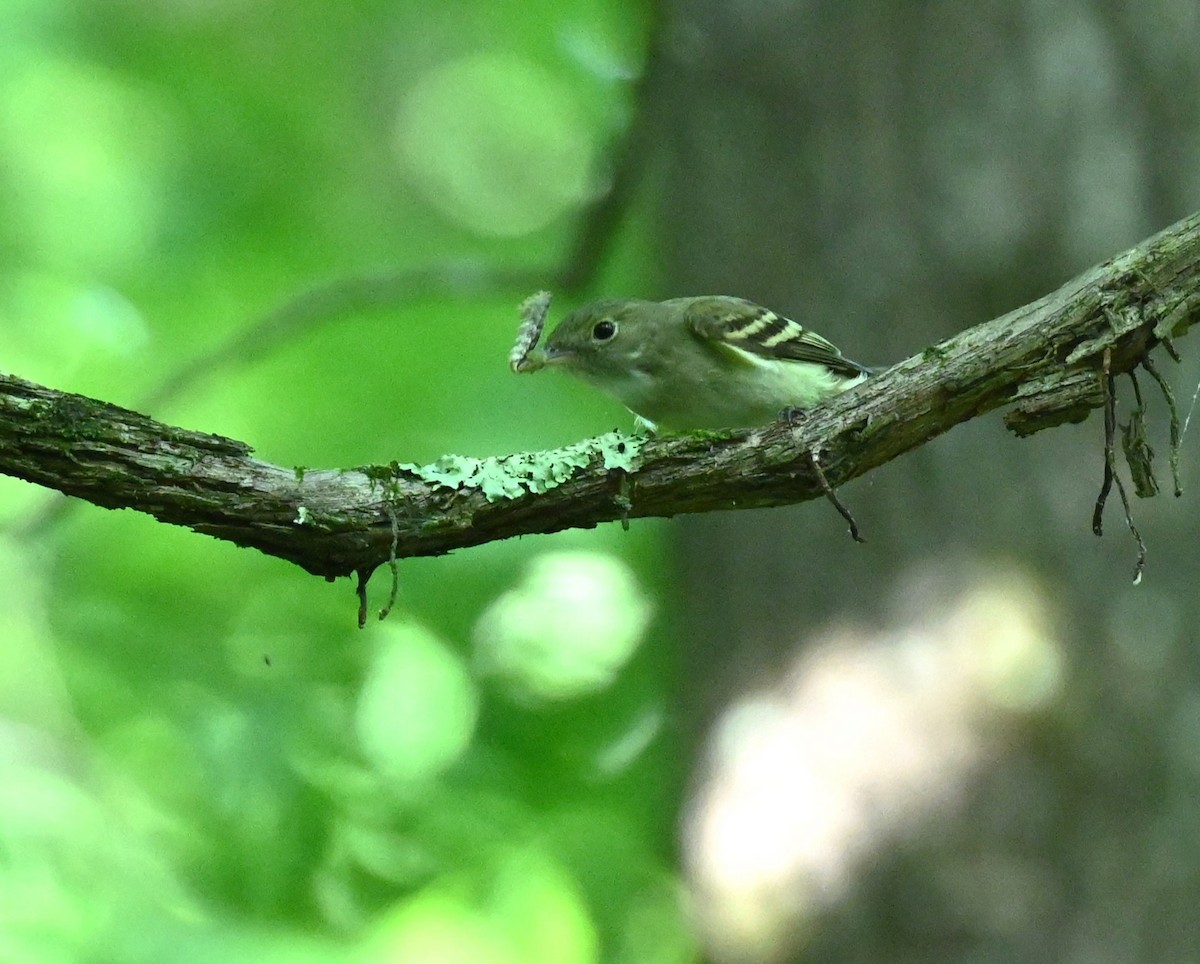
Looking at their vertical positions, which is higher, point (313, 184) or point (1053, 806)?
point (313, 184)

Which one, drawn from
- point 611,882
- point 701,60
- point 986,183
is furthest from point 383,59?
point 611,882

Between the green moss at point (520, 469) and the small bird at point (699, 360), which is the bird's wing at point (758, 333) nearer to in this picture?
the small bird at point (699, 360)

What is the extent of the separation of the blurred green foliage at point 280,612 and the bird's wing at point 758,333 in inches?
87.1

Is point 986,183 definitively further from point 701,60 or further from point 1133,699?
point 1133,699

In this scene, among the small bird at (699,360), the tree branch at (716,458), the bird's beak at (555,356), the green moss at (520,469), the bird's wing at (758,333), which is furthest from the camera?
the bird's beak at (555,356)

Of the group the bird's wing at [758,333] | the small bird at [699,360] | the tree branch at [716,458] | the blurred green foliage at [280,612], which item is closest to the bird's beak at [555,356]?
the small bird at [699,360]

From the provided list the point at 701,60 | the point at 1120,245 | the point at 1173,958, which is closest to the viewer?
the point at 1173,958

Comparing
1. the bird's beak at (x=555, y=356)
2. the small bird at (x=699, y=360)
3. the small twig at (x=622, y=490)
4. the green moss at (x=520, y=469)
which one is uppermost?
the bird's beak at (x=555, y=356)

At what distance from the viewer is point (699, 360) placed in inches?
189

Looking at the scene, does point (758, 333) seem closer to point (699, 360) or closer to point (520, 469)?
point (699, 360)

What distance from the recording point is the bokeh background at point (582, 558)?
507 centimetres

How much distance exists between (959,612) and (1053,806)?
88 centimetres

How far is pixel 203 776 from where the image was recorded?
6527mm

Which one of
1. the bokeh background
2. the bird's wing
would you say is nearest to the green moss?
the bird's wing
